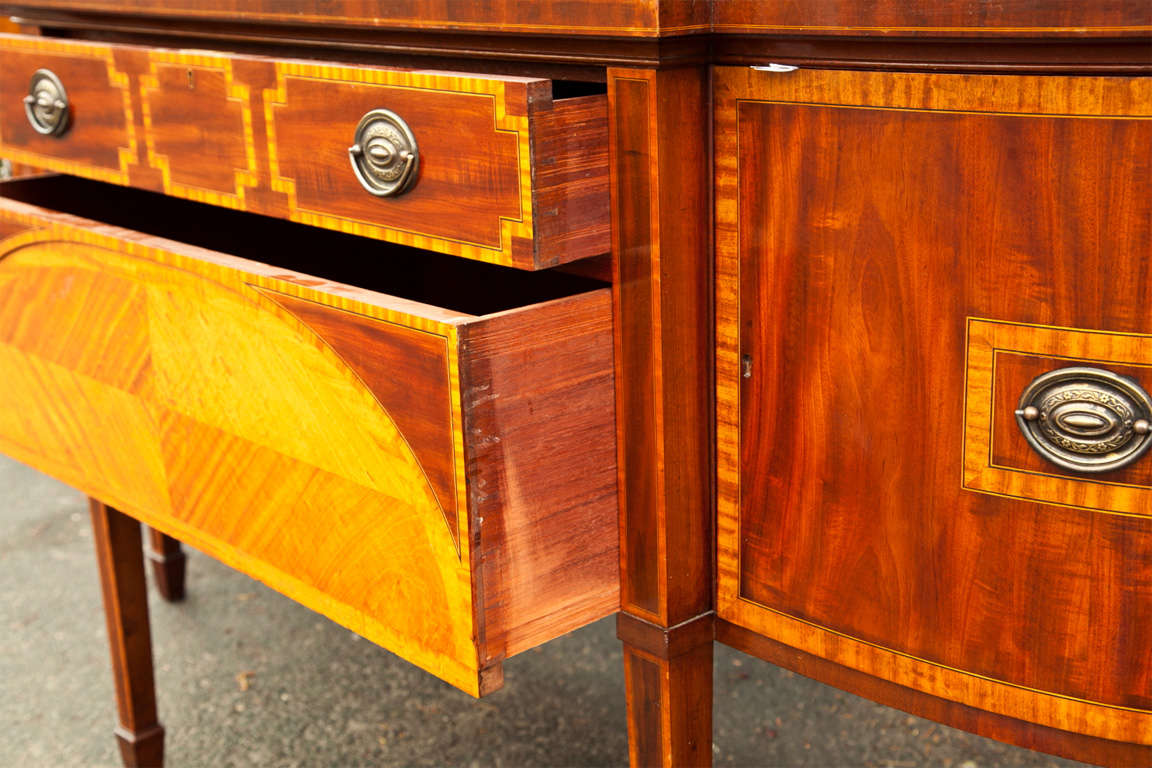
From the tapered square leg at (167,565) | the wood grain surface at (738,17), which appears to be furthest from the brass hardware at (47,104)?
the tapered square leg at (167,565)

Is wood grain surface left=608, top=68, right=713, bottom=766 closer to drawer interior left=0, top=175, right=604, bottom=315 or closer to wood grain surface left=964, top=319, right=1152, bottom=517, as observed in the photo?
wood grain surface left=964, top=319, right=1152, bottom=517

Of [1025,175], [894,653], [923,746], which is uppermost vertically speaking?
[1025,175]

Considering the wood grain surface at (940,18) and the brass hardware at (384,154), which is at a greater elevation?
the wood grain surface at (940,18)

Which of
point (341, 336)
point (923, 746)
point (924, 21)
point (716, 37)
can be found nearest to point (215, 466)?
point (341, 336)

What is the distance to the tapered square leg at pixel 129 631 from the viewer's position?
1.28 metres

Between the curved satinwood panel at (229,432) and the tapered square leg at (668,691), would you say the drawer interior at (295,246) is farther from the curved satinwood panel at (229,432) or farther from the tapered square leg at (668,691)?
the tapered square leg at (668,691)

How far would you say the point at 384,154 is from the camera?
0.83 metres

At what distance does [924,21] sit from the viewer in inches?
26.6

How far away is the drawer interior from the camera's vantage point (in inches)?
47.4

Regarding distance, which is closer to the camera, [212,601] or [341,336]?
[341,336]

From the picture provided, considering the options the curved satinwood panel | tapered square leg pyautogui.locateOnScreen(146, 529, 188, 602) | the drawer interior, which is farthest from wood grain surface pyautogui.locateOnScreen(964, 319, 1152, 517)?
tapered square leg pyautogui.locateOnScreen(146, 529, 188, 602)

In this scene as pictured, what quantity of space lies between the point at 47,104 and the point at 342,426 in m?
0.50

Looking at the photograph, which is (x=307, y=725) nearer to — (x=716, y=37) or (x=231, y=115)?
(x=231, y=115)

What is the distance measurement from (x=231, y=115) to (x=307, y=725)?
756 millimetres
